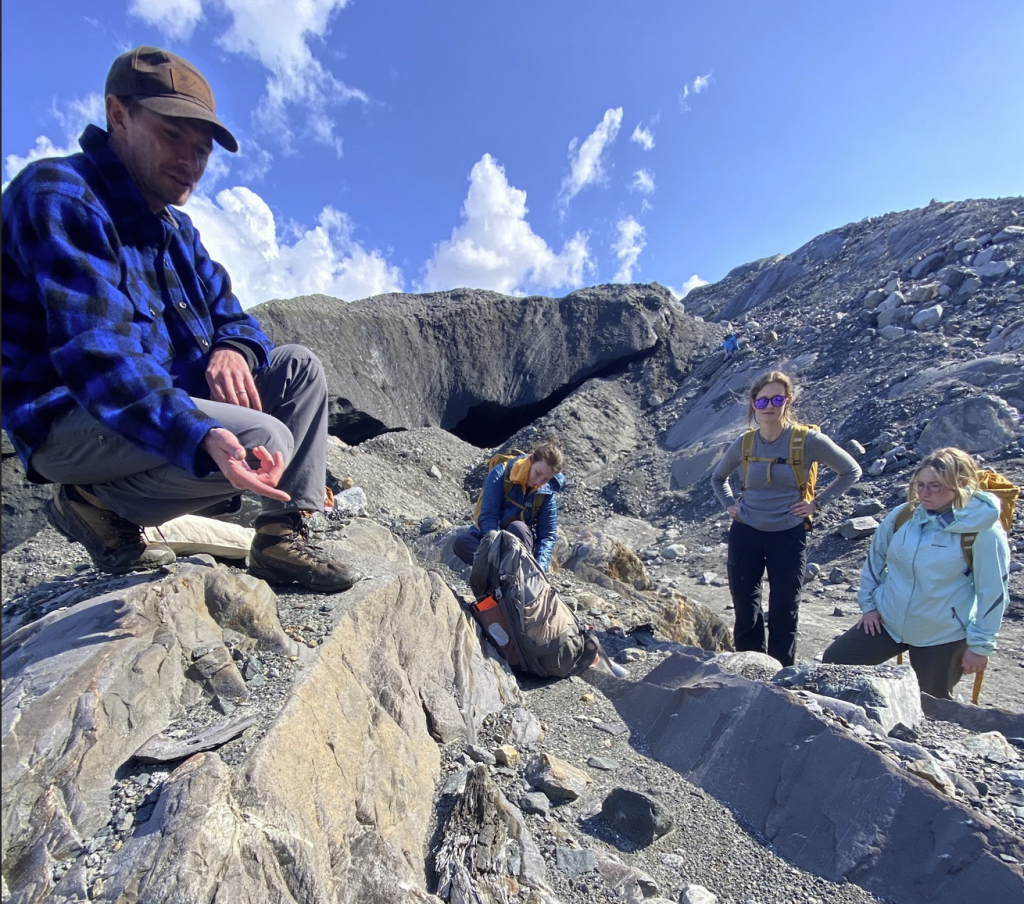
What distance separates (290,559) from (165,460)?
0.84m

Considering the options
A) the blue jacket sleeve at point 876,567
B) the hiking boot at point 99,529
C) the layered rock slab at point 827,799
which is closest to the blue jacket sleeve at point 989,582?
the blue jacket sleeve at point 876,567

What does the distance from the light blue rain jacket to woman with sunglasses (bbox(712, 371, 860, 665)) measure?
56 centimetres

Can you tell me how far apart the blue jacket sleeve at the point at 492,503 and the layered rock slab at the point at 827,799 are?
213 cm

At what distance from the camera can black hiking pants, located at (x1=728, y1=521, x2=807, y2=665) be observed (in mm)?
4406

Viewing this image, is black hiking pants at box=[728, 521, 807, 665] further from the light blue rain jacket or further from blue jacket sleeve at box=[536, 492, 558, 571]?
blue jacket sleeve at box=[536, 492, 558, 571]

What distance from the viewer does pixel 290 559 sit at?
280 cm

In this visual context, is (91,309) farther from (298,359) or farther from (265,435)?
(298,359)

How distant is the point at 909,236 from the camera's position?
1820cm

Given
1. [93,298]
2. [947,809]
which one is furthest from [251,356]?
[947,809]

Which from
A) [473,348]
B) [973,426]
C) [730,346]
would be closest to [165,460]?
[973,426]

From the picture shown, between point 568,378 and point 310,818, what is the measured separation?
14596 mm

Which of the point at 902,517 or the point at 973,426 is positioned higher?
the point at 973,426

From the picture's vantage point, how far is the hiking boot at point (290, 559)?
2.81 meters

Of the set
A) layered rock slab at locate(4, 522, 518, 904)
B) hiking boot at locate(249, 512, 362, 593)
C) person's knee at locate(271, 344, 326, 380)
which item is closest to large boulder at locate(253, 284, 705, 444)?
hiking boot at locate(249, 512, 362, 593)
